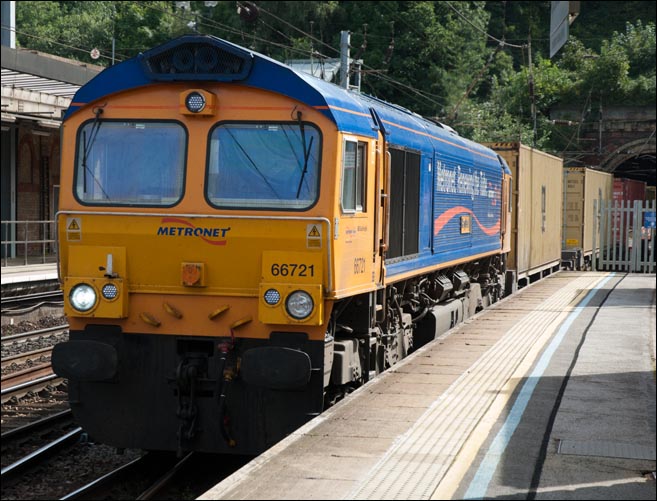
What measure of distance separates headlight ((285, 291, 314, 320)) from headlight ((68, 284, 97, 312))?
178 cm

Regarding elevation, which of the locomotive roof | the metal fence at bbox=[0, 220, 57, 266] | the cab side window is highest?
the locomotive roof

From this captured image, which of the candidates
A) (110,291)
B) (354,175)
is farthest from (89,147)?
(354,175)

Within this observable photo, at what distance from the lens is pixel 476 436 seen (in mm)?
7977

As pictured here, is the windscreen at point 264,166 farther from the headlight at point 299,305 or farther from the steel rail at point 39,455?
the steel rail at point 39,455

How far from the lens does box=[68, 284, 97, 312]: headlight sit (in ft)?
28.6

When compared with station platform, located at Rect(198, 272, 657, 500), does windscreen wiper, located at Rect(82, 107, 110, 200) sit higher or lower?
higher

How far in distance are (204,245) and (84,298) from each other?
118 centimetres

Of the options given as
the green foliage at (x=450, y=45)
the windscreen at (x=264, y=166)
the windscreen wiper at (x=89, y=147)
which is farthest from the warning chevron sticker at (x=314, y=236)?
the green foliage at (x=450, y=45)

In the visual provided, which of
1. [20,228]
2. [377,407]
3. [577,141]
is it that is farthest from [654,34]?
[377,407]

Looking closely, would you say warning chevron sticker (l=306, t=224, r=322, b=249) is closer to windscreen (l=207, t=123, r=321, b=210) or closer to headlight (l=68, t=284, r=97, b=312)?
windscreen (l=207, t=123, r=321, b=210)

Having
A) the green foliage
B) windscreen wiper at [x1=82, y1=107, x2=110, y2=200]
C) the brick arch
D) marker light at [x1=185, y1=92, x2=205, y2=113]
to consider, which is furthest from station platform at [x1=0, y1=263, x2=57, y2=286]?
the brick arch

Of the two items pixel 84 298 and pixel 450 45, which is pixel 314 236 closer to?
pixel 84 298

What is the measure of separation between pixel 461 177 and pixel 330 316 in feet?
23.5

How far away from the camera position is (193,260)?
877 centimetres
